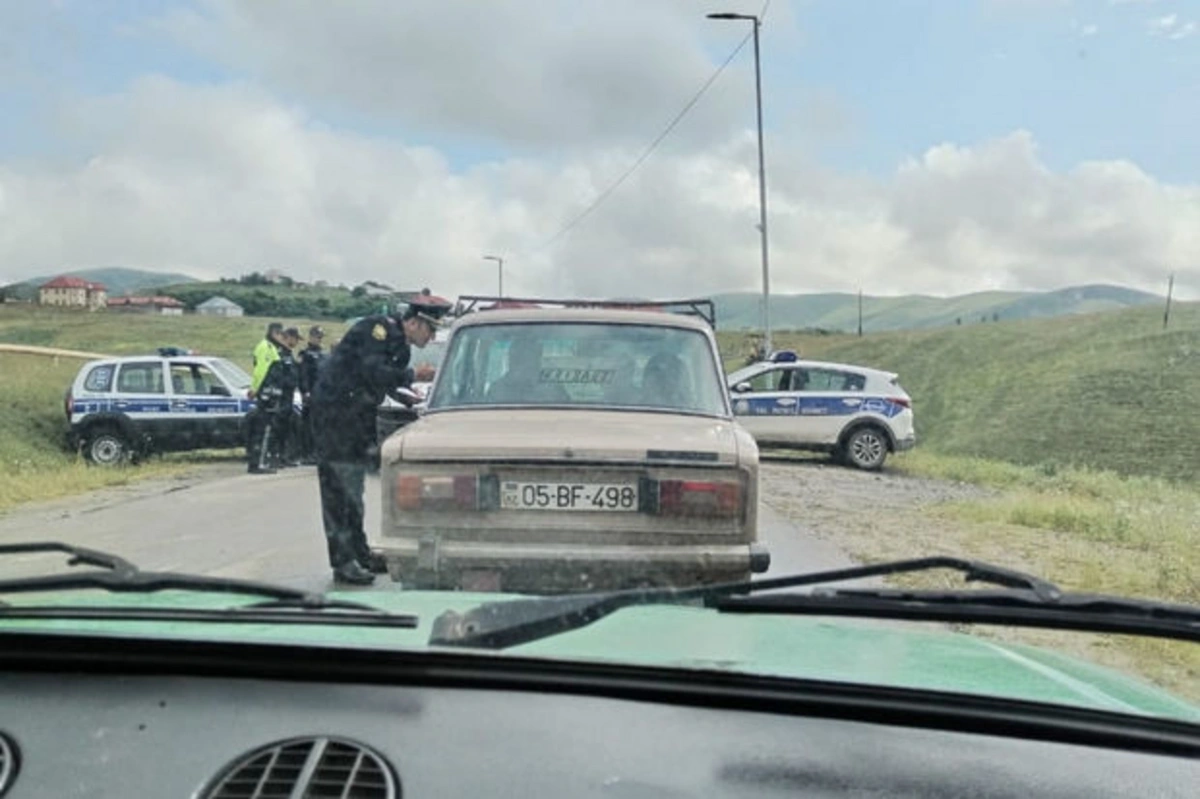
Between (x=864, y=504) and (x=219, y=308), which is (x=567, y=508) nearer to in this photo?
(x=864, y=504)

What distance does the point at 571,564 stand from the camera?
537 centimetres

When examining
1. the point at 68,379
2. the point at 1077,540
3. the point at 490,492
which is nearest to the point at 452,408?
the point at 490,492

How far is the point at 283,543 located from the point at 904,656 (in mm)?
6883

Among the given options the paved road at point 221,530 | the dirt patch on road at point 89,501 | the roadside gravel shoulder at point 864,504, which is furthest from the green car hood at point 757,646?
the roadside gravel shoulder at point 864,504

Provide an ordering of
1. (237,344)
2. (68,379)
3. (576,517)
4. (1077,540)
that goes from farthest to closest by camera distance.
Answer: (237,344) → (68,379) → (1077,540) → (576,517)

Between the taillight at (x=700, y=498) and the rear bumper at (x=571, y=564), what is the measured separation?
0.51 ft

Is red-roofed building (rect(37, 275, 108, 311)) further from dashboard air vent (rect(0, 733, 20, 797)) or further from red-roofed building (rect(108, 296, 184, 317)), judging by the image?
dashboard air vent (rect(0, 733, 20, 797))

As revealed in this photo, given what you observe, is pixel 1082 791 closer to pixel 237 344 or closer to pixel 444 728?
pixel 444 728

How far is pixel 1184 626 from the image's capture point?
2.40 m

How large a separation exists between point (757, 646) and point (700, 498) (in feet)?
9.21

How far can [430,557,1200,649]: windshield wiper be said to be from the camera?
233cm

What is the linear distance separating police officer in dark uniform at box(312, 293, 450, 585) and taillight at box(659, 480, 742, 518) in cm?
253

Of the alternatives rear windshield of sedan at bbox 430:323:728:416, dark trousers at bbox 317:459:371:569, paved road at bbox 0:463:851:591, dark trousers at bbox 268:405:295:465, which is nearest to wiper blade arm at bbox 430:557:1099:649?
rear windshield of sedan at bbox 430:323:728:416

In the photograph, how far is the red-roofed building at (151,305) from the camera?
939 inches
